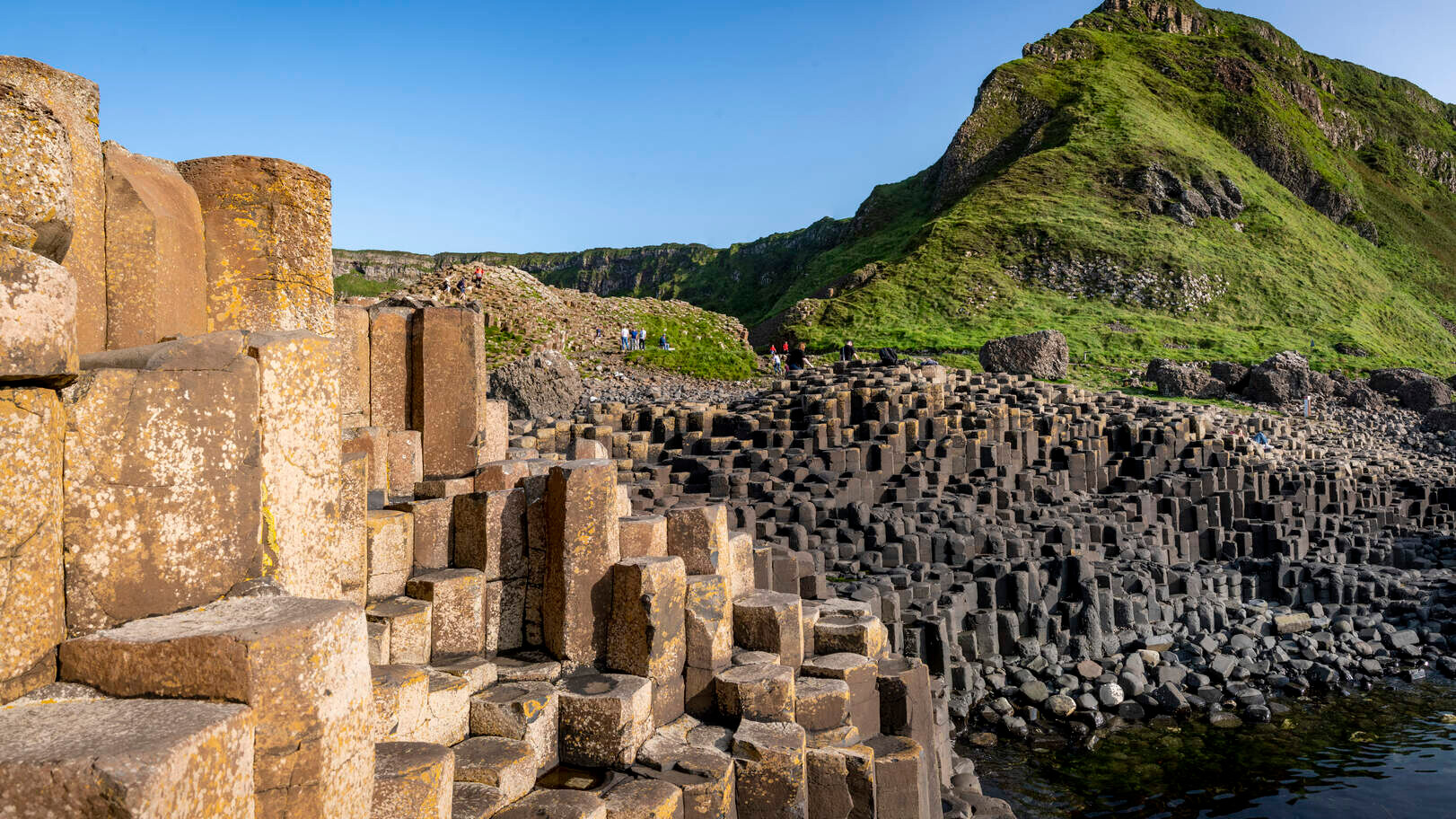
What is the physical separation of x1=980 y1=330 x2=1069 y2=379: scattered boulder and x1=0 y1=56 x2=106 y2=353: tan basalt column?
36.5 m

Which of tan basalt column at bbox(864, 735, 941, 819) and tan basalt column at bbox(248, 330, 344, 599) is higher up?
tan basalt column at bbox(248, 330, 344, 599)

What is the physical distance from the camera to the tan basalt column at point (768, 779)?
238 inches

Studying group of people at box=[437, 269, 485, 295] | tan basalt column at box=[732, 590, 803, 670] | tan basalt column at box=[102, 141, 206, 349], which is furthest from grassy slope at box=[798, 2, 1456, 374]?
tan basalt column at box=[102, 141, 206, 349]

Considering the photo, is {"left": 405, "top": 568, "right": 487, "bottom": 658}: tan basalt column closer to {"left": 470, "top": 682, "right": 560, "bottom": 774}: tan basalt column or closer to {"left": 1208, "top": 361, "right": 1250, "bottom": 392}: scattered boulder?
{"left": 470, "top": 682, "right": 560, "bottom": 774}: tan basalt column

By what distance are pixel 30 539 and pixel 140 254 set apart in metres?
1.71

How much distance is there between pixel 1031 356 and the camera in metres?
37.9

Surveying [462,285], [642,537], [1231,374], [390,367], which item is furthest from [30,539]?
[1231,374]

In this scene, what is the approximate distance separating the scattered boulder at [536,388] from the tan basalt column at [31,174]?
20470 millimetres

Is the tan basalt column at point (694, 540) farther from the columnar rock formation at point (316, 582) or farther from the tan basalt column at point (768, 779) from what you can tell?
the tan basalt column at point (768, 779)

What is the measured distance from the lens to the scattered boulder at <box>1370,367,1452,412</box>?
4031 cm

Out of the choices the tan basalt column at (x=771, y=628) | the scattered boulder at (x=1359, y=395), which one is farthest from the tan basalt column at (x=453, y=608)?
the scattered boulder at (x=1359, y=395)

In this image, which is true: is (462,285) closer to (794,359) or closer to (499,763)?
(794,359)

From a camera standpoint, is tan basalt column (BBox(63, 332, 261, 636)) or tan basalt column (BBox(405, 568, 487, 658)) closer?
tan basalt column (BBox(63, 332, 261, 636))

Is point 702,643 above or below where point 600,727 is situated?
above
